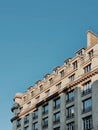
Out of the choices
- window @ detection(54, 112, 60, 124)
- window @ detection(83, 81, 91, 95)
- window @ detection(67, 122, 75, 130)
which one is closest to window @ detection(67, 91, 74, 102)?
window @ detection(83, 81, 91, 95)

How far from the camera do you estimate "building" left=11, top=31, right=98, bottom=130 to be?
57.1m

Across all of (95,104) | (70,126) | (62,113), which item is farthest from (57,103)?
(95,104)

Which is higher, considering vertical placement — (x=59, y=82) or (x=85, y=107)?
(x=59, y=82)

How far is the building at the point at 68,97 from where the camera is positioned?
57094 mm

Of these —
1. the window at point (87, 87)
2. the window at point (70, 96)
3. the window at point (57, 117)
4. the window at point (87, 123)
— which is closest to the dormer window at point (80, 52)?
the window at point (87, 87)

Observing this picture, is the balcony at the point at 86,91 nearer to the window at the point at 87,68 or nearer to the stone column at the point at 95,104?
the stone column at the point at 95,104

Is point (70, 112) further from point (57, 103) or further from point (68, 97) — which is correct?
point (57, 103)

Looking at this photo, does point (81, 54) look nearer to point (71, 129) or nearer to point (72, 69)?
point (72, 69)

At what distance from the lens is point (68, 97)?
63.1 metres

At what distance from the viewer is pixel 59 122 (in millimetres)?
63594

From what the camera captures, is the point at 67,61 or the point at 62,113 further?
the point at 67,61

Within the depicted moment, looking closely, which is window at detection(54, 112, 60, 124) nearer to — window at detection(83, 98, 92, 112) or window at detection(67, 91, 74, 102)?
window at detection(67, 91, 74, 102)

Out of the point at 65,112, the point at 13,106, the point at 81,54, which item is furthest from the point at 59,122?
the point at 13,106

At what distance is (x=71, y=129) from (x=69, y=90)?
7456 millimetres
